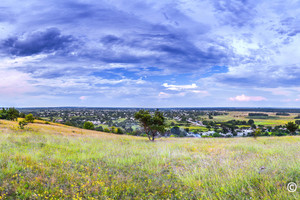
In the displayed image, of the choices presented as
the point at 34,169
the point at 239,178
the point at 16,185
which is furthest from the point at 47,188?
the point at 239,178

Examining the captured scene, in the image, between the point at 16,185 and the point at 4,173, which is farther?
the point at 4,173

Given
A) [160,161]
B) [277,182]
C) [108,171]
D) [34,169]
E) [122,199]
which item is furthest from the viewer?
[160,161]

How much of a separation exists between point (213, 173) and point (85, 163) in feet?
20.4

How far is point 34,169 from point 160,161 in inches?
235

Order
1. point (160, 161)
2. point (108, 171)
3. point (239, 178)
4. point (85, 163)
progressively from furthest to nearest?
point (160, 161) → point (85, 163) → point (108, 171) → point (239, 178)

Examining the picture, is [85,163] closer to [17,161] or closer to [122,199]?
[17,161]

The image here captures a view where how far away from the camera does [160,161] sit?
959 centimetres

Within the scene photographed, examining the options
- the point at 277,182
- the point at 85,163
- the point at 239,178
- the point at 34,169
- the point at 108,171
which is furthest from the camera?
the point at 85,163

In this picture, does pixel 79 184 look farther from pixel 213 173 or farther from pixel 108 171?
pixel 213 173

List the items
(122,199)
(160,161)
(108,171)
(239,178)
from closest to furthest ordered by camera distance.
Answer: (122,199) < (239,178) < (108,171) < (160,161)

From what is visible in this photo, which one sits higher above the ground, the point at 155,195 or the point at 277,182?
the point at 277,182

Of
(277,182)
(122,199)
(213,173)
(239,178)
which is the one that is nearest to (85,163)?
(122,199)

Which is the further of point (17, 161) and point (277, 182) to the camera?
point (17, 161)

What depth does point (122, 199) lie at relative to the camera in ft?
17.5
